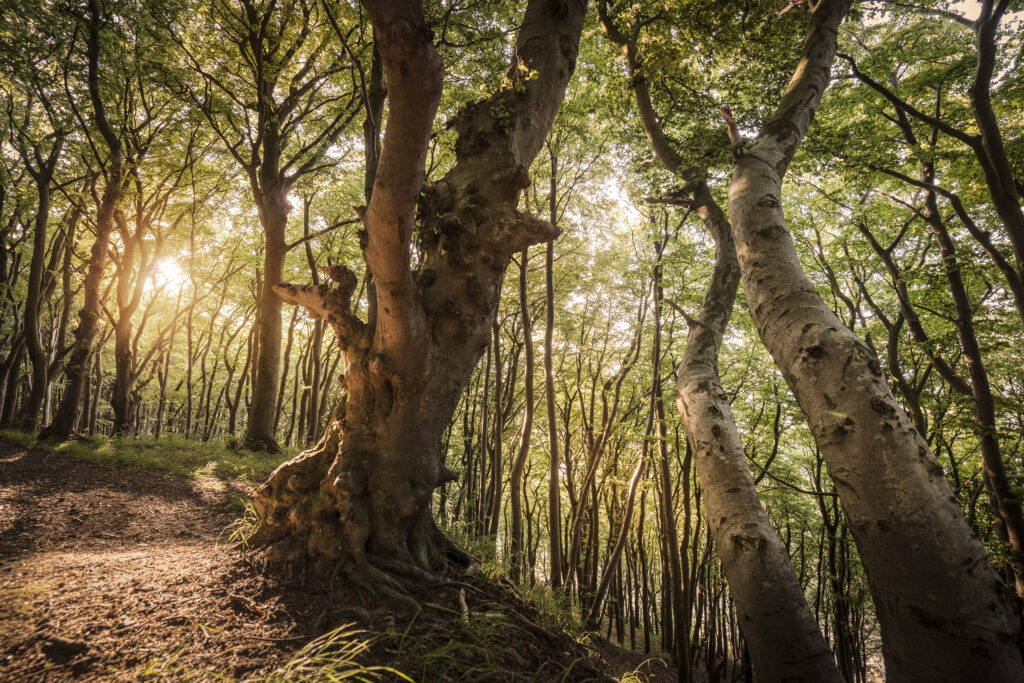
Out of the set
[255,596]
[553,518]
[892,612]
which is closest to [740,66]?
[892,612]

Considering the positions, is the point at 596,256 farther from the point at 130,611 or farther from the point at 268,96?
the point at 130,611

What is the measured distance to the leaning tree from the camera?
7.70 feet

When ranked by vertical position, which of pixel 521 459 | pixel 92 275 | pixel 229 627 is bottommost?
pixel 229 627

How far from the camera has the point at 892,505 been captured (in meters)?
1.52

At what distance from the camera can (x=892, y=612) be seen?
4.81 ft

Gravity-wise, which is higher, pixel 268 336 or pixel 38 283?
pixel 38 283

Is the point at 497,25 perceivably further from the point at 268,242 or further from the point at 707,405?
the point at 268,242

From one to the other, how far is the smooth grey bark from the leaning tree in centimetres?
181

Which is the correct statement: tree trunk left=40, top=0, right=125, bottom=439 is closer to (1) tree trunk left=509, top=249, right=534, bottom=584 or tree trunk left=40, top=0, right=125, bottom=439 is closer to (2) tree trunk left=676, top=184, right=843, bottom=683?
(1) tree trunk left=509, top=249, right=534, bottom=584

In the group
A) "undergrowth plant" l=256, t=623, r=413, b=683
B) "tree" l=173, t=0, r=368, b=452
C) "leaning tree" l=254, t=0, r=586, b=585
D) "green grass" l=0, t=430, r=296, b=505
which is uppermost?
"tree" l=173, t=0, r=368, b=452

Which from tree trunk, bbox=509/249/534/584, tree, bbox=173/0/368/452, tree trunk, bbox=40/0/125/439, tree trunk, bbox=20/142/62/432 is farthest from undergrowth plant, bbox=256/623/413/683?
tree trunk, bbox=20/142/62/432

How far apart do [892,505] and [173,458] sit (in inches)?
387

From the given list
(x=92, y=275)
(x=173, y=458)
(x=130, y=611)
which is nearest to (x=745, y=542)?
(x=130, y=611)

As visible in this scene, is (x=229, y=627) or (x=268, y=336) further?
(x=268, y=336)
